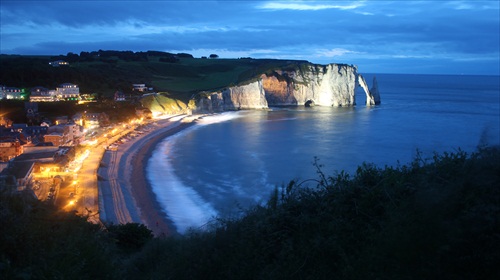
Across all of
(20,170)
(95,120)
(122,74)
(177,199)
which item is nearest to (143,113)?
(95,120)

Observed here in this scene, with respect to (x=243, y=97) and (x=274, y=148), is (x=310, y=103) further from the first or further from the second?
(x=274, y=148)

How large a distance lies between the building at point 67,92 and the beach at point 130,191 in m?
16.4

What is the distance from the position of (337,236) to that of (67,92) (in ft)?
149

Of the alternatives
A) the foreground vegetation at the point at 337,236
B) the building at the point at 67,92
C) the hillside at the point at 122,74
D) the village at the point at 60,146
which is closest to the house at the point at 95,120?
the village at the point at 60,146

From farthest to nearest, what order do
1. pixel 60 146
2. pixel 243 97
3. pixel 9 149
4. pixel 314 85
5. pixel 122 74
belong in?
pixel 314 85 < pixel 122 74 < pixel 243 97 < pixel 60 146 < pixel 9 149

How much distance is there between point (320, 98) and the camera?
219 ft

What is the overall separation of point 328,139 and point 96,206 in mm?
21772

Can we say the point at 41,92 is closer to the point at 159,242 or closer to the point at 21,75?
the point at 21,75

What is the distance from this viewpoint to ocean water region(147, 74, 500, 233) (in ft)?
57.3

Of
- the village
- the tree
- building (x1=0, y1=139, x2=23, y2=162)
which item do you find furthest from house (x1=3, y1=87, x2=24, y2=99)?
the tree

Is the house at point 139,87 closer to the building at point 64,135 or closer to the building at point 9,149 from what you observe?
the building at point 64,135

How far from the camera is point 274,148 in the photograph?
1171 inches

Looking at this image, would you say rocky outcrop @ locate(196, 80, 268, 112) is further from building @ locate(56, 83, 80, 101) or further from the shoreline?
the shoreline

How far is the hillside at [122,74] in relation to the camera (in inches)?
1857
